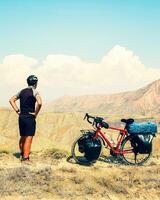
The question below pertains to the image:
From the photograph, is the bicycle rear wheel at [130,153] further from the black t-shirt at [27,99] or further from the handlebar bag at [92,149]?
the black t-shirt at [27,99]

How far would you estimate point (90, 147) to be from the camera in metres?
10.0

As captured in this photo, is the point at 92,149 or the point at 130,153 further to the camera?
the point at 130,153

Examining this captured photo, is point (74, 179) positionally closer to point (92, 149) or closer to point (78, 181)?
point (78, 181)

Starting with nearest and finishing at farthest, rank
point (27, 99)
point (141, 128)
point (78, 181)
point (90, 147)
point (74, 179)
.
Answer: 1. point (78, 181)
2. point (74, 179)
3. point (27, 99)
4. point (90, 147)
5. point (141, 128)

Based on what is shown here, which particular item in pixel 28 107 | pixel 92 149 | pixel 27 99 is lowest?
pixel 92 149

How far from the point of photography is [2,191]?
7.44 meters

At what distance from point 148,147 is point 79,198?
153 inches

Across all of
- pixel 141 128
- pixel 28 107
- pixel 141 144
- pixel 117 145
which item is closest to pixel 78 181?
pixel 117 145

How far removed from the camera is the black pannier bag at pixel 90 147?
1007 centimetres

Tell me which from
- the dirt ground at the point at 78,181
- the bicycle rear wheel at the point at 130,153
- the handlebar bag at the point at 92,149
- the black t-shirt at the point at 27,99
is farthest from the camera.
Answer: the bicycle rear wheel at the point at 130,153

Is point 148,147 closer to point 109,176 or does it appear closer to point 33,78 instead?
point 109,176

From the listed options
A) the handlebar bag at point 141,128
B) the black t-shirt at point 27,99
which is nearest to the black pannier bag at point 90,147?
the handlebar bag at point 141,128

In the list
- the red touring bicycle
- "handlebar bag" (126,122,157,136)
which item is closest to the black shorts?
the red touring bicycle

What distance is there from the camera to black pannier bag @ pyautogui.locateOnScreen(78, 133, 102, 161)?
10.1m
